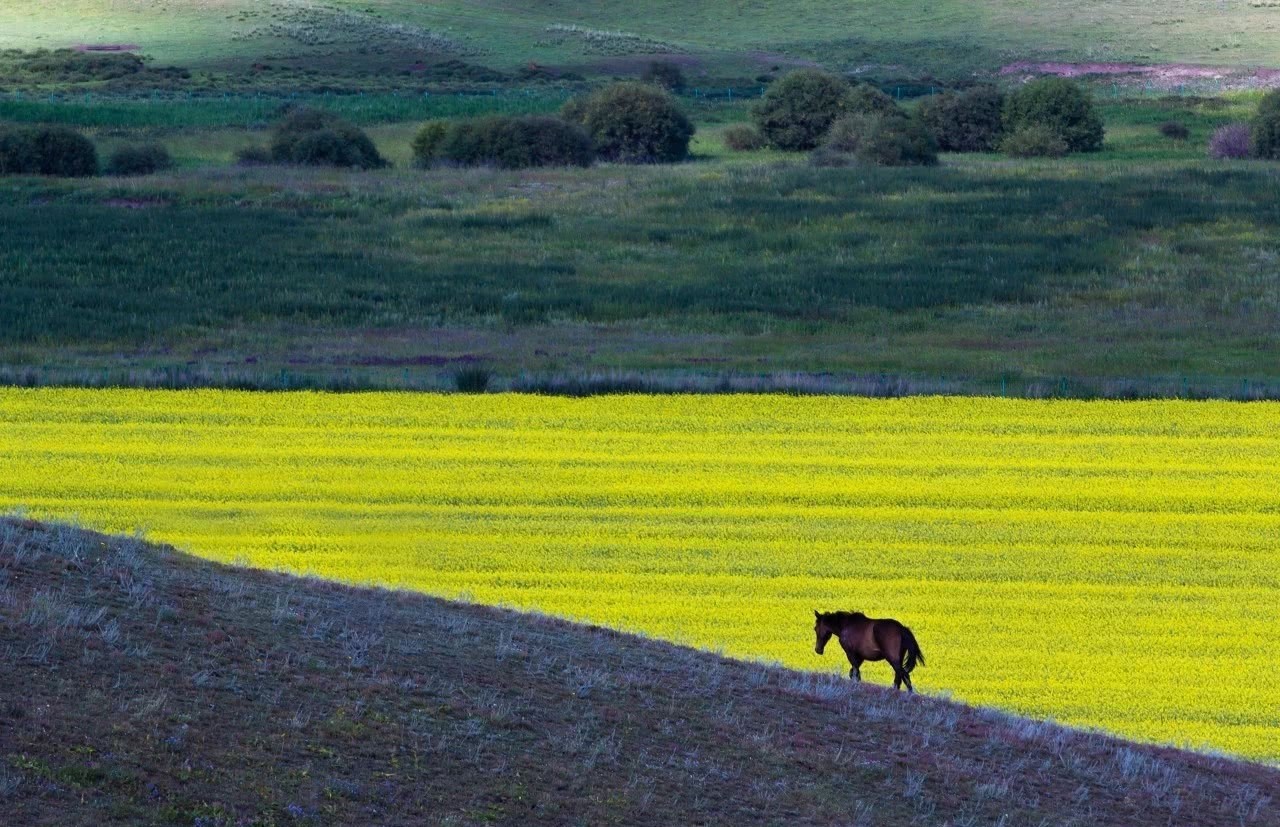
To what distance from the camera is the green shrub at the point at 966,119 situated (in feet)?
248

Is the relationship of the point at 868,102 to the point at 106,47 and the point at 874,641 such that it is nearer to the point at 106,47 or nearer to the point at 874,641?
the point at 106,47

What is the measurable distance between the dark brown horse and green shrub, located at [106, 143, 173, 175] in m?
52.4

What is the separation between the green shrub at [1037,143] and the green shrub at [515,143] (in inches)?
627

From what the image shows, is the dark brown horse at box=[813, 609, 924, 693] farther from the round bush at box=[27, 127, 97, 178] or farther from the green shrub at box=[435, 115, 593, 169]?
the green shrub at box=[435, 115, 593, 169]

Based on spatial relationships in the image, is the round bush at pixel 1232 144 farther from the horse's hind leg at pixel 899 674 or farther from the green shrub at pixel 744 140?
the horse's hind leg at pixel 899 674

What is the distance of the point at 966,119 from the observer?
75812 millimetres

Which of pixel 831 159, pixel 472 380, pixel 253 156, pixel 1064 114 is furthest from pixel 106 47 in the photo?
pixel 472 380

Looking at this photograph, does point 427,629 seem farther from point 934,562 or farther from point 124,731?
point 934,562

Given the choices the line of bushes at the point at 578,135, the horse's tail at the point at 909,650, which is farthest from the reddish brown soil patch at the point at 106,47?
the horse's tail at the point at 909,650

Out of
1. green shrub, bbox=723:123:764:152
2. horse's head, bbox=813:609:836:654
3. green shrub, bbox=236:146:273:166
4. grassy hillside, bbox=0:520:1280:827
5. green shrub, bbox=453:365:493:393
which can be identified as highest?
grassy hillside, bbox=0:520:1280:827

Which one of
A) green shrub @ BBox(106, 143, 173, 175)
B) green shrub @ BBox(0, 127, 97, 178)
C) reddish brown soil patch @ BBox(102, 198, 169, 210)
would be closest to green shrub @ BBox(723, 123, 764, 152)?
green shrub @ BBox(106, 143, 173, 175)

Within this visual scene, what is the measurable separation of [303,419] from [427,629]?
1628cm

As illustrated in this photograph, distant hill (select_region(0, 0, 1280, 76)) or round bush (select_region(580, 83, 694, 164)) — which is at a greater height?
round bush (select_region(580, 83, 694, 164))

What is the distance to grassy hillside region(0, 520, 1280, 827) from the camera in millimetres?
8617
